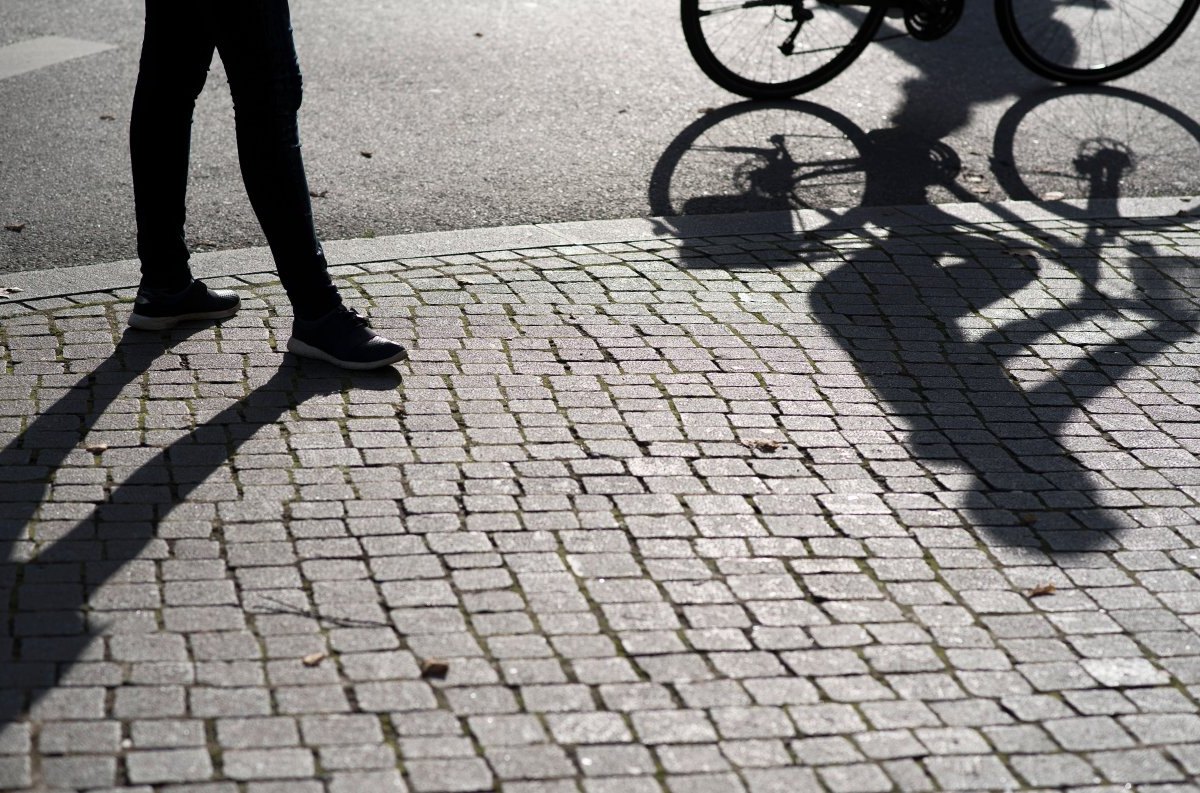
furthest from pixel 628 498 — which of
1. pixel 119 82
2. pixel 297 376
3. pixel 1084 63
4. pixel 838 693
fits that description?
pixel 1084 63

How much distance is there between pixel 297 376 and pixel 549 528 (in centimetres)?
125

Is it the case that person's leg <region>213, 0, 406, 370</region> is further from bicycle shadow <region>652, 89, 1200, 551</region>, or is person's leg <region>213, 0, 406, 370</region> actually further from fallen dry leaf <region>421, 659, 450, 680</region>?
bicycle shadow <region>652, 89, 1200, 551</region>

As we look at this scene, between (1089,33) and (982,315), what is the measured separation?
450 cm

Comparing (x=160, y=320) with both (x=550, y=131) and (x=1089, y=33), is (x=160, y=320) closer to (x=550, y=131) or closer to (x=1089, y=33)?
(x=550, y=131)

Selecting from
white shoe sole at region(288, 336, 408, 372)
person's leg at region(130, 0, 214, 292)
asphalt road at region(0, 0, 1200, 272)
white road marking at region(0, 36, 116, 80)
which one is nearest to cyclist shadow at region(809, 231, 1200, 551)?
asphalt road at region(0, 0, 1200, 272)

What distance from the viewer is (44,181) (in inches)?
257

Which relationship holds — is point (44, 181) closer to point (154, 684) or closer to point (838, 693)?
point (154, 684)

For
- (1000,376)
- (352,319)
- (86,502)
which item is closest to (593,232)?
(352,319)

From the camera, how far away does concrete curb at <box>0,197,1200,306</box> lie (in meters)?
5.50

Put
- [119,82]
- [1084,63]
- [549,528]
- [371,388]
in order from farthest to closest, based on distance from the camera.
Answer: [1084,63] → [119,82] → [371,388] → [549,528]

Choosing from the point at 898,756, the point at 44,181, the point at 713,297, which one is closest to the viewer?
the point at 898,756

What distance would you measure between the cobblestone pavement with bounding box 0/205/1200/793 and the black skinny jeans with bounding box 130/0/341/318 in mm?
313

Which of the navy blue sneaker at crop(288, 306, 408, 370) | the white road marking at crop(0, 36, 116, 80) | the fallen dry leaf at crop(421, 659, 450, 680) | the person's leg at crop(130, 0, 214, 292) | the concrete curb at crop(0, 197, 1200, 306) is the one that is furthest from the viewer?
the white road marking at crop(0, 36, 116, 80)

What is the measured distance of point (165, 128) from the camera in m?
4.82
